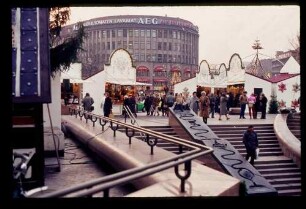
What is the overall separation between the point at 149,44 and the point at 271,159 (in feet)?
179

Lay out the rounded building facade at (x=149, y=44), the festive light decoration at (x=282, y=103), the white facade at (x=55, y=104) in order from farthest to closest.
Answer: the rounded building facade at (x=149, y=44), the festive light decoration at (x=282, y=103), the white facade at (x=55, y=104)

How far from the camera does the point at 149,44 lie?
65938 mm

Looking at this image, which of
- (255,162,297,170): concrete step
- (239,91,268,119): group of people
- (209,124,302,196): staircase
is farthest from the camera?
(239,91,268,119): group of people

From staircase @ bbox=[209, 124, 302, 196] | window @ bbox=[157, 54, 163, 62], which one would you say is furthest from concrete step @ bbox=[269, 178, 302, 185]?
window @ bbox=[157, 54, 163, 62]

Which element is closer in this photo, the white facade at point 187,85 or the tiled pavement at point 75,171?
the tiled pavement at point 75,171

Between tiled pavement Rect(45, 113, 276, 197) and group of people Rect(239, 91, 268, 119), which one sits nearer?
tiled pavement Rect(45, 113, 276, 197)

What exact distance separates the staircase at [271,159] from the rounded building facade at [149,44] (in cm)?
4146

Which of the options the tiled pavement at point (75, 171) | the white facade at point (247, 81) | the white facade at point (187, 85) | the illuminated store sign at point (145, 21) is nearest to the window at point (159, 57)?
the illuminated store sign at point (145, 21)

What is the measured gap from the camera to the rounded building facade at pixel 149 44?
2381 inches

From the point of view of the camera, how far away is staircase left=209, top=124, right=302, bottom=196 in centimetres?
1156

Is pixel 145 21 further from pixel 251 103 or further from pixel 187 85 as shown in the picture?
pixel 251 103

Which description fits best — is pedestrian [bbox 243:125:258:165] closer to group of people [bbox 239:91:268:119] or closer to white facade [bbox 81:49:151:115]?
group of people [bbox 239:91:268:119]

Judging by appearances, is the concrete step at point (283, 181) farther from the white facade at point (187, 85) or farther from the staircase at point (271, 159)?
the white facade at point (187, 85)

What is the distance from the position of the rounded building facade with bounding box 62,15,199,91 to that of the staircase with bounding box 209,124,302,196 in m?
41.5
